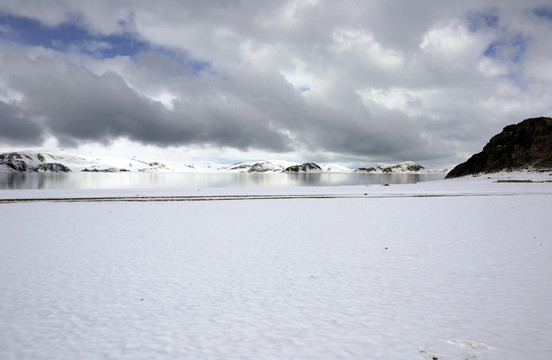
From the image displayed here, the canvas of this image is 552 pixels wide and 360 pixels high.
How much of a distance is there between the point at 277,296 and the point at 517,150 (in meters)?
195

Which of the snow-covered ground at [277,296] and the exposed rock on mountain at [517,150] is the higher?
the exposed rock on mountain at [517,150]

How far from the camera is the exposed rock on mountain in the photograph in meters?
152

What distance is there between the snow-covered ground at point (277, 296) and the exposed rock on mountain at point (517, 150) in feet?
538

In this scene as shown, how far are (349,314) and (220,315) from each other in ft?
10.3

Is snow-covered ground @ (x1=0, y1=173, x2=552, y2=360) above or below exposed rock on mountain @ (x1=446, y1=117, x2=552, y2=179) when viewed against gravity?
below

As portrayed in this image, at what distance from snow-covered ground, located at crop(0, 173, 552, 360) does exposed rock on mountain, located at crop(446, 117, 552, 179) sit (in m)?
164

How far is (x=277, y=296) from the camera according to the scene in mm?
9297

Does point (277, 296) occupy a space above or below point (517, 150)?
below

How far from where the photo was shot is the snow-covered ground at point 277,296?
660 cm

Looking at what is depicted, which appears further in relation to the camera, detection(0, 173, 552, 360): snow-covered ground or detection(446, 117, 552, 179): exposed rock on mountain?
detection(446, 117, 552, 179): exposed rock on mountain

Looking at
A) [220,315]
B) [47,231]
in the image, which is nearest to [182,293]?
[220,315]

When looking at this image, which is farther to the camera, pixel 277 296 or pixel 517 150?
pixel 517 150

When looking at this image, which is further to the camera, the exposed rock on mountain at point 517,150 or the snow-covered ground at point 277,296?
the exposed rock on mountain at point 517,150

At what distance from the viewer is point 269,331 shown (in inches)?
283
